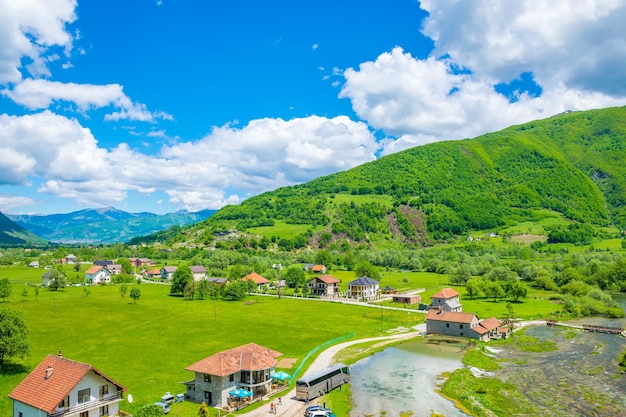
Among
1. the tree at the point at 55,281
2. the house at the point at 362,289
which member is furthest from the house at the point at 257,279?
the tree at the point at 55,281

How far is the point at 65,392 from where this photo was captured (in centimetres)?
3681

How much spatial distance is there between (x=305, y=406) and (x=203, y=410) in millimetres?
11494

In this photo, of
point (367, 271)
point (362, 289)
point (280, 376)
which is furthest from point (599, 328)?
point (367, 271)

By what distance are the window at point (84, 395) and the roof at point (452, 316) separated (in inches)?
2388

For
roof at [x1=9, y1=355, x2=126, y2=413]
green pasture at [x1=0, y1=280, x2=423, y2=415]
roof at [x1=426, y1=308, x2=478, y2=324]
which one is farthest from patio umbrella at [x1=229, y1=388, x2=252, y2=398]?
roof at [x1=426, y1=308, x2=478, y2=324]

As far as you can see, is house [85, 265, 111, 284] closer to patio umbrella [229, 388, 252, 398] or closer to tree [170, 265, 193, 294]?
tree [170, 265, 193, 294]

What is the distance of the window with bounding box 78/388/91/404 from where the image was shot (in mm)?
38250

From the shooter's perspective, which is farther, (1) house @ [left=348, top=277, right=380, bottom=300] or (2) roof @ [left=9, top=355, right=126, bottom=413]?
(1) house @ [left=348, top=277, right=380, bottom=300]

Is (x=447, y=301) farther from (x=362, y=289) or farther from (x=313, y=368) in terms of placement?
(x=313, y=368)

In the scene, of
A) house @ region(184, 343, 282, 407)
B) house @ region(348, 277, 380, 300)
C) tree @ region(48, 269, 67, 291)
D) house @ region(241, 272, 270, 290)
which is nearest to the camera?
house @ region(184, 343, 282, 407)

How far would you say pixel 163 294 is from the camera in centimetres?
12769

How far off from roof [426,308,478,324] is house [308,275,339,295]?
181ft

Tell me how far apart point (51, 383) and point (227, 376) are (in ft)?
51.4

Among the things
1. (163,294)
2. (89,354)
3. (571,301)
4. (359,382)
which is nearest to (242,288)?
(163,294)
